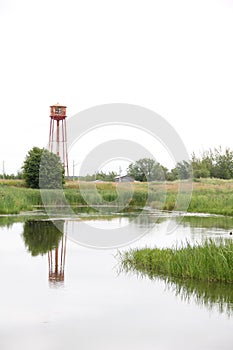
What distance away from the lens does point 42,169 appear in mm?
36656

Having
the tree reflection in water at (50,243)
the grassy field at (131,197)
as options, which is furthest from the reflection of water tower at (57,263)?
the grassy field at (131,197)

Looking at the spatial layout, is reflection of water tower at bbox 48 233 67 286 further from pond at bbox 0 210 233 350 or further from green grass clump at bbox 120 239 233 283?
green grass clump at bbox 120 239 233 283

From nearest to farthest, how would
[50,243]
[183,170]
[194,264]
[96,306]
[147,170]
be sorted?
[96,306]
[194,264]
[50,243]
[147,170]
[183,170]

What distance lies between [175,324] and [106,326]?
0.85 m

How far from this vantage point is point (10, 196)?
26.0m

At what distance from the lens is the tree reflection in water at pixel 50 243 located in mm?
10195

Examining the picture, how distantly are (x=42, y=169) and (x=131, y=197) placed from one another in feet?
25.2

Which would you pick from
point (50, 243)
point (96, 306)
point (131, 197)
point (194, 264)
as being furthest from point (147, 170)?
point (96, 306)

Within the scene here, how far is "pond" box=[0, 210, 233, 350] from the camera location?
20.5ft

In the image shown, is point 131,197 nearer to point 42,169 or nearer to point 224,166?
point 42,169

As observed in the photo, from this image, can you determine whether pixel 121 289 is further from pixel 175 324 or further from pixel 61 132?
pixel 61 132

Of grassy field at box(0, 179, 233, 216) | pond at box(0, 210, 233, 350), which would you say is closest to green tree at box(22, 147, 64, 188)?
grassy field at box(0, 179, 233, 216)

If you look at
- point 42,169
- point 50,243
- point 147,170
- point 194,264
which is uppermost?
point 147,170

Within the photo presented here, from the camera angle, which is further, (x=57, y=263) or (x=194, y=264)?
(x=57, y=263)
